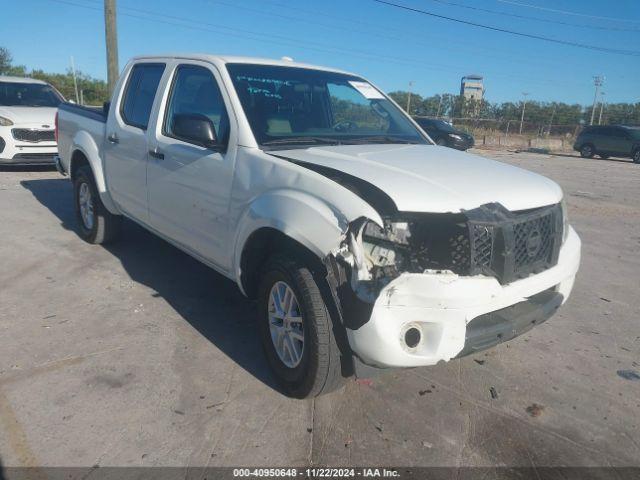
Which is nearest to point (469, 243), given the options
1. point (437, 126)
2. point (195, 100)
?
point (195, 100)

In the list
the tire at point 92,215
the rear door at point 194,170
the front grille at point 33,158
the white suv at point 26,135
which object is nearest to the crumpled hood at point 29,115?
the white suv at point 26,135

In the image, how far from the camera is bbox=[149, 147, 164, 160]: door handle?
13.4 feet

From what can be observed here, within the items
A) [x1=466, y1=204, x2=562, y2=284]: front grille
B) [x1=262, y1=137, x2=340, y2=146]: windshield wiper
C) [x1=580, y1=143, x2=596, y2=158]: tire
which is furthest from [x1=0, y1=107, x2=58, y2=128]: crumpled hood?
[x1=580, y1=143, x2=596, y2=158]: tire

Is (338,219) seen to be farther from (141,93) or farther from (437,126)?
(437,126)

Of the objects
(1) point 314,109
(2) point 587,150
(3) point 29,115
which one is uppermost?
(1) point 314,109

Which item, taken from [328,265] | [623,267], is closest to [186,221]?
[328,265]

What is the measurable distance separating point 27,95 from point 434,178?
1107 cm

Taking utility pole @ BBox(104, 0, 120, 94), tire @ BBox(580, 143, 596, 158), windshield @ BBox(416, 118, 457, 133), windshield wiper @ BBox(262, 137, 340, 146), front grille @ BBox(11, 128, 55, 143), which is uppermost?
utility pole @ BBox(104, 0, 120, 94)

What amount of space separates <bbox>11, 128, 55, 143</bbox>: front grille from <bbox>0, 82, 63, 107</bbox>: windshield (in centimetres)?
130

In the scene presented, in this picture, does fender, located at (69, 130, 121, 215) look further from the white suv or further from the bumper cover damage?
the white suv

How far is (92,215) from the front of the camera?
5.69 metres

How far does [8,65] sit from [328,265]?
2181 inches

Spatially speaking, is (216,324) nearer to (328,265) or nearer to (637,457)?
(328,265)

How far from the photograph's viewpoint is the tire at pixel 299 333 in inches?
107
